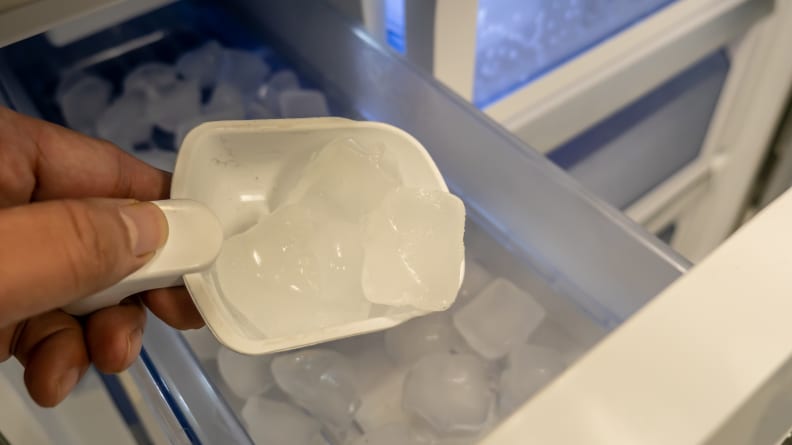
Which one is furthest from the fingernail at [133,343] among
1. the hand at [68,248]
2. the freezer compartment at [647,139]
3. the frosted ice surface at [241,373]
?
the freezer compartment at [647,139]

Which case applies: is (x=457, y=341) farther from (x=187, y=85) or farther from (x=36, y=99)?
(x=36, y=99)

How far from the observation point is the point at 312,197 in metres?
0.58

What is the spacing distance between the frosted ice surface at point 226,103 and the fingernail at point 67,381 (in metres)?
0.40

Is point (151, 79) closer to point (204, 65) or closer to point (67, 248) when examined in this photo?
point (204, 65)

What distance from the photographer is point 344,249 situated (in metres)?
0.57

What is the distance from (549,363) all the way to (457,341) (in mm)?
100

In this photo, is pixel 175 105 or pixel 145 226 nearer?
pixel 145 226

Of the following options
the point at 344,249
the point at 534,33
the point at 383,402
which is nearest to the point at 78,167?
the point at 344,249

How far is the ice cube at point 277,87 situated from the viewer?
0.83m

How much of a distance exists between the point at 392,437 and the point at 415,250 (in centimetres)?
18

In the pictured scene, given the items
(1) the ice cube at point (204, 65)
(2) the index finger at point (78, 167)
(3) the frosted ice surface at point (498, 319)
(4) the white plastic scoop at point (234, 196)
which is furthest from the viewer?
(1) the ice cube at point (204, 65)

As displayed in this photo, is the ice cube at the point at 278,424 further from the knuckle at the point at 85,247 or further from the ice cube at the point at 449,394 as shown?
the knuckle at the point at 85,247

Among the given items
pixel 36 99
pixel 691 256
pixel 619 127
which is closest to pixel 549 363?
pixel 619 127

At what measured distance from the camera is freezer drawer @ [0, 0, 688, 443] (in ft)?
1.73
